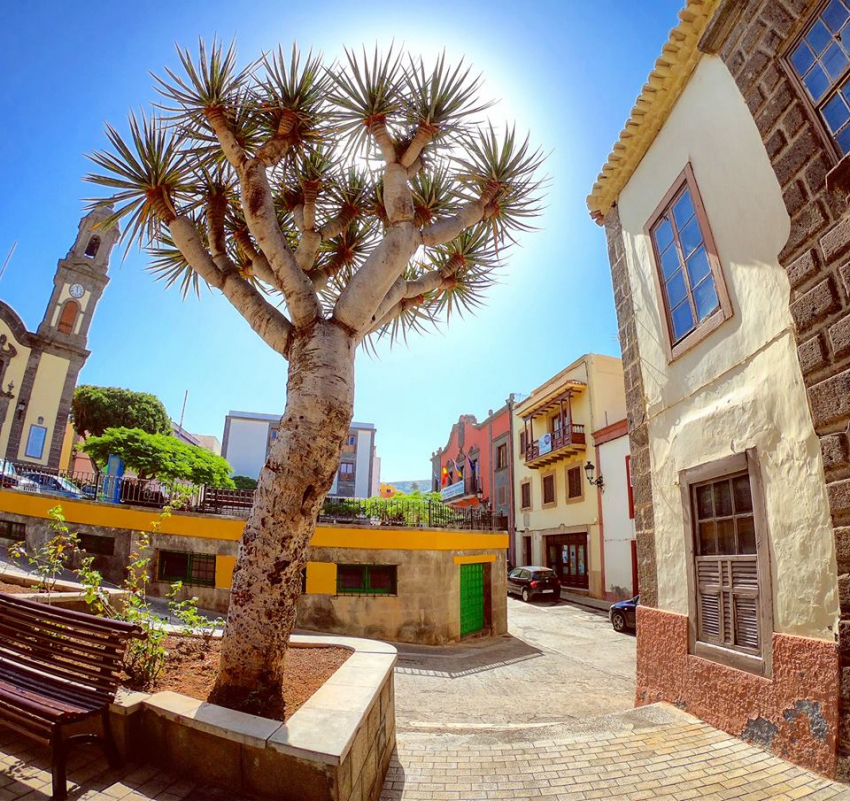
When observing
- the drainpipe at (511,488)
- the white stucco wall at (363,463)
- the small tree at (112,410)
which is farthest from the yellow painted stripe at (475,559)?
the white stucco wall at (363,463)

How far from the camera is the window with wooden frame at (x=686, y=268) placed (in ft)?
16.0

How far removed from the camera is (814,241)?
3566 mm

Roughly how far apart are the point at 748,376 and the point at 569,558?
64.3 feet

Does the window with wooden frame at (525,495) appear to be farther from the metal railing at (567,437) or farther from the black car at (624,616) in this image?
the black car at (624,616)

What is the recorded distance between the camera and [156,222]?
6164 millimetres

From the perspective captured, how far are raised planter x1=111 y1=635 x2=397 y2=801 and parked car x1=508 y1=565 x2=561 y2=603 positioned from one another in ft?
54.0

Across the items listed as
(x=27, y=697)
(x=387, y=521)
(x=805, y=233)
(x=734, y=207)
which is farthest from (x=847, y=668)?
(x=387, y=521)

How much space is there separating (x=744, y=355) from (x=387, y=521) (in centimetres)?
978

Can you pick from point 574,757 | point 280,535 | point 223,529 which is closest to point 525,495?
point 223,529

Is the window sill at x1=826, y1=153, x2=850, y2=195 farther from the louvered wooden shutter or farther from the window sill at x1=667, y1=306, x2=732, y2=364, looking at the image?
the louvered wooden shutter

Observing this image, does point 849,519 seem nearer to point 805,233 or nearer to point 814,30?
point 805,233

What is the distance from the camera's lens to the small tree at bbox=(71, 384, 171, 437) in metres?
29.6

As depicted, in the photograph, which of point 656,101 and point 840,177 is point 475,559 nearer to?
point 656,101

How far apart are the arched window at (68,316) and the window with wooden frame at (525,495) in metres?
28.2
